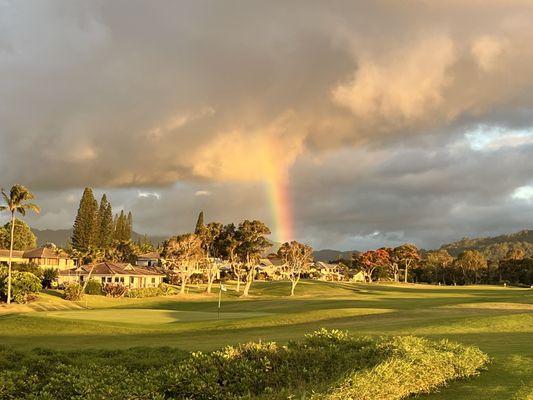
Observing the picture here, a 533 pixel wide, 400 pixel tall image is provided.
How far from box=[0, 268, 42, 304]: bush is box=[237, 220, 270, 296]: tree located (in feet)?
113

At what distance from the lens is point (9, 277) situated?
241 feet

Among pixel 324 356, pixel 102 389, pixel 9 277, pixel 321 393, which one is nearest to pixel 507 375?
pixel 324 356

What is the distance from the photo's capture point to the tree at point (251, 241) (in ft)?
313

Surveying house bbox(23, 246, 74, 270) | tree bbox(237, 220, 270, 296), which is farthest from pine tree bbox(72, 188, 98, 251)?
tree bbox(237, 220, 270, 296)

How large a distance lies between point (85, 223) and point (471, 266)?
112 m

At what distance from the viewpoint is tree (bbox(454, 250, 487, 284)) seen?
164 m

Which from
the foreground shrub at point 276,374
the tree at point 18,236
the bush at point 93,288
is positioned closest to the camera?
the foreground shrub at point 276,374

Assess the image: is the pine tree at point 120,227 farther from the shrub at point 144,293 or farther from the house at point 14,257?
the shrub at point 144,293

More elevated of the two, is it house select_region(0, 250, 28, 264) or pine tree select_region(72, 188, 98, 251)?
pine tree select_region(72, 188, 98, 251)

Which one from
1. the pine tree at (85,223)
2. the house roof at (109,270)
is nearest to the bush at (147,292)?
the house roof at (109,270)

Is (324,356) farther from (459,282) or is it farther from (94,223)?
(459,282)

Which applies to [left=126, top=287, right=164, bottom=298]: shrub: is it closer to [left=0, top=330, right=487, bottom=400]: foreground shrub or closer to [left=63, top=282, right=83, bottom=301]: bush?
[left=63, top=282, right=83, bottom=301]: bush

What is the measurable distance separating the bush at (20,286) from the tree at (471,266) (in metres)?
128

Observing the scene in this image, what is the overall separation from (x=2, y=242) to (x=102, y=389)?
16531 cm
